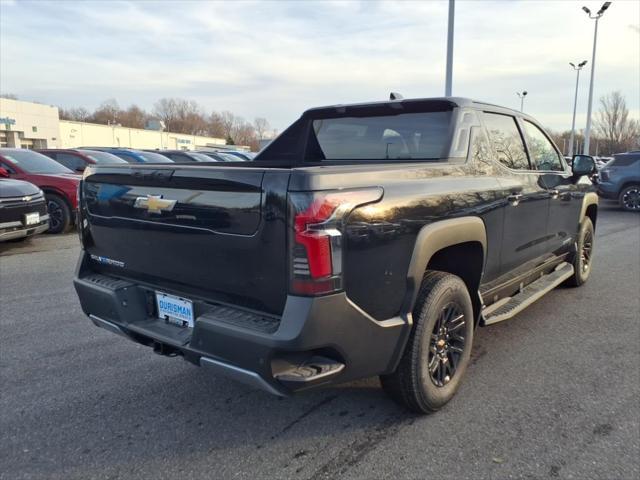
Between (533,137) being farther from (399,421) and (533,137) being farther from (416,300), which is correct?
(399,421)

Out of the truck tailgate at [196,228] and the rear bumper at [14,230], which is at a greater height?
the truck tailgate at [196,228]

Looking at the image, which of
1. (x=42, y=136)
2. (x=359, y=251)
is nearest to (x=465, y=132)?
(x=359, y=251)

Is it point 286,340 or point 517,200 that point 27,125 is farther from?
point 286,340

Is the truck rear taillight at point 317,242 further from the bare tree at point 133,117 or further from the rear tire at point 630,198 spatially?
the bare tree at point 133,117

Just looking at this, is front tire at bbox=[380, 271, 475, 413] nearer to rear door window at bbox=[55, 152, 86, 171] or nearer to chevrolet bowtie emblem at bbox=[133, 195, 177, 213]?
chevrolet bowtie emblem at bbox=[133, 195, 177, 213]

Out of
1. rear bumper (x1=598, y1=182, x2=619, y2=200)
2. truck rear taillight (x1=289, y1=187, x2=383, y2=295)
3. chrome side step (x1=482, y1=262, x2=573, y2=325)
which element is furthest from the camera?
rear bumper (x1=598, y1=182, x2=619, y2=200)

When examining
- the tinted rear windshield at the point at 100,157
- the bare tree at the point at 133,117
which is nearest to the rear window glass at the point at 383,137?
the tinted rear windshield at the point at 100,157

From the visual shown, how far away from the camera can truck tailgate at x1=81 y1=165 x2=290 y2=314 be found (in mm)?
2338

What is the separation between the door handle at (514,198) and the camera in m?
3.66

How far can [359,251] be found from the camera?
2371 millimetres

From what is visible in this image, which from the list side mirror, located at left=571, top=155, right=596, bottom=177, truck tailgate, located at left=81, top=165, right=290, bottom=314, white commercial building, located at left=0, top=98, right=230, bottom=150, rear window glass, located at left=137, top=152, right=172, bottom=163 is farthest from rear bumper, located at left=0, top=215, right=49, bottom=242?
white commercial building, located at left=0, top=98, right=230, bottom=150

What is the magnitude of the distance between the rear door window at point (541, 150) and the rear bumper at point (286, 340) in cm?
264

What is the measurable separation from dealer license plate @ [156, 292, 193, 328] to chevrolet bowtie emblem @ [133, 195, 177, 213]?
1.62 feet

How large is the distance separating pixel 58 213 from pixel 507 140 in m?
8.62
